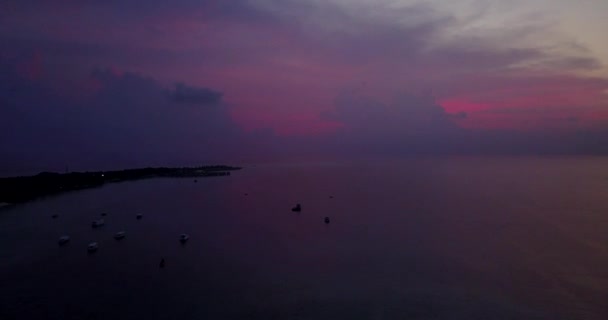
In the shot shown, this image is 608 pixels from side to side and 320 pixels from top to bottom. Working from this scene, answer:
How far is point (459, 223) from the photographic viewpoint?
38.1 metres

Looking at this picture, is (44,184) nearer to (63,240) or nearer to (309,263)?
(63,240)

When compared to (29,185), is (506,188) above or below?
below

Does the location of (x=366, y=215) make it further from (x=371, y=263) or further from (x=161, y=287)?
(x=161, y=287)

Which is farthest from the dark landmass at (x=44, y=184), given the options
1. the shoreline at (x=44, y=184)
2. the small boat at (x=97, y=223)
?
the small boat at (x=97, y=223)

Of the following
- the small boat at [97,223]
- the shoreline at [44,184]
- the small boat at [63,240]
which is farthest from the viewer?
the shoreline at [44,184]

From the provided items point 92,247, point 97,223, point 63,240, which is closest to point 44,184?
point 97,223

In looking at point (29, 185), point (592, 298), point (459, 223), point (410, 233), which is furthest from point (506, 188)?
point (29, 185)

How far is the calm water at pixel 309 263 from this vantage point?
17562mm

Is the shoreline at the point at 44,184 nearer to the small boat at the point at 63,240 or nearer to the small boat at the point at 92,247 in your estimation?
the small boat at the point at 63,240

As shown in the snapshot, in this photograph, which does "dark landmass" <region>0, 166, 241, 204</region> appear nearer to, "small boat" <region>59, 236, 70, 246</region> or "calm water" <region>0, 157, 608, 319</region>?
"calm water" <region>0, 157, 608, 319</region>

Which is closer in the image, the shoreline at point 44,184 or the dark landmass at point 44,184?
the shoreline at point 44,184

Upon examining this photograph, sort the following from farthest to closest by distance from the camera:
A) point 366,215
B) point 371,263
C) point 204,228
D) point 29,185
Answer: point 29,185, point 366,215, point 204,228, point 371,263

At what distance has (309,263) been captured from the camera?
24156 mm

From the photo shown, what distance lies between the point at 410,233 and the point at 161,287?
845 inches
